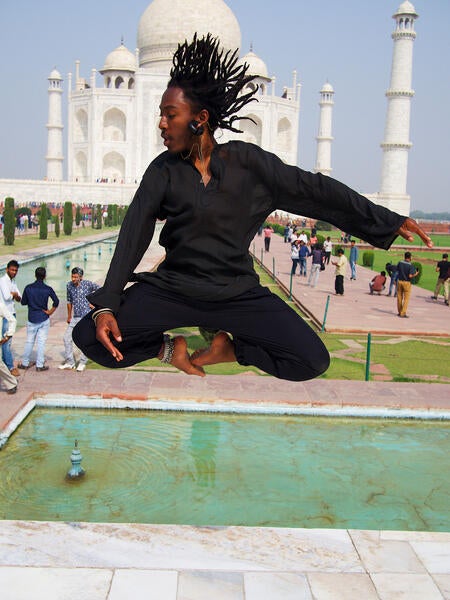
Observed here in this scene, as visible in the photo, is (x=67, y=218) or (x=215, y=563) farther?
(x=67, y=218)

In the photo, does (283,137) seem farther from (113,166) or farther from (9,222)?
(9,222)

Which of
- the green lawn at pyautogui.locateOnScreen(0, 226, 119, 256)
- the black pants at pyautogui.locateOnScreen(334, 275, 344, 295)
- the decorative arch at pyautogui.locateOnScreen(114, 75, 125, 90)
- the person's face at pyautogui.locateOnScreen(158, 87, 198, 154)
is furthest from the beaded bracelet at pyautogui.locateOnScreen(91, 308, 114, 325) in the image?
the decorative arch at pyautogui.locateOnScreen(114, 75, 125, 90)

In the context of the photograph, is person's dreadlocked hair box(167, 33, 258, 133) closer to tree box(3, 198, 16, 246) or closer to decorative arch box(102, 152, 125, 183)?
tree box(3, 198, 16, 246)

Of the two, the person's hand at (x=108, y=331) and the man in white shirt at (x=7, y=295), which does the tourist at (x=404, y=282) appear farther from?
the person's hand at (x=108, y=331)

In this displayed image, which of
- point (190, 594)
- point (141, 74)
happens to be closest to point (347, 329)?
point (190, 594)

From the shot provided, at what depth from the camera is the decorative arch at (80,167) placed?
51.9m

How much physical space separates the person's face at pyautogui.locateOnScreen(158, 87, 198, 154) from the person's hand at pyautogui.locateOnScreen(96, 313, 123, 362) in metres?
0.55

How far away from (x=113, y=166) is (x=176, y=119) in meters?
51.2

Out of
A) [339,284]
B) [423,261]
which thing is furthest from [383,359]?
[423,261]

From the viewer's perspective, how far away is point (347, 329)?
32.0 ft

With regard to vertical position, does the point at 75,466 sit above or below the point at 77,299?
below

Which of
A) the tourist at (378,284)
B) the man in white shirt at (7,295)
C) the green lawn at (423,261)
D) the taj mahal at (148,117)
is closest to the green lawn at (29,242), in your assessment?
the tourist at (378,284)

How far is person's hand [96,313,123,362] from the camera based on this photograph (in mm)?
1972

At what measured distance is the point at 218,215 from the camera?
7.05ft
